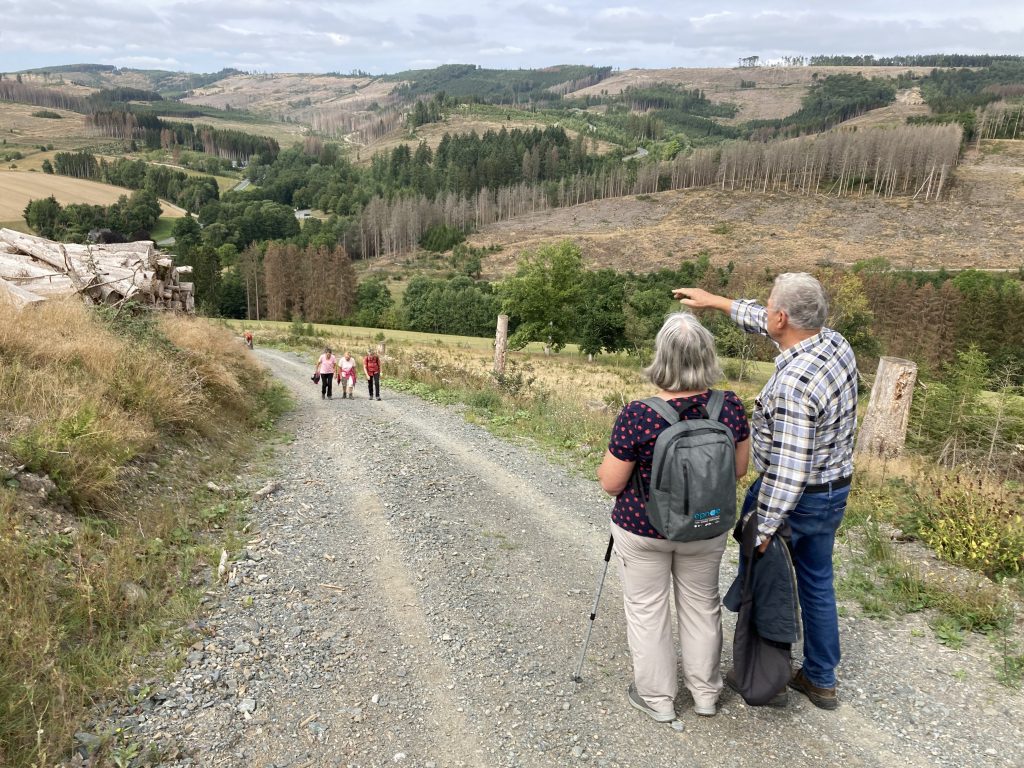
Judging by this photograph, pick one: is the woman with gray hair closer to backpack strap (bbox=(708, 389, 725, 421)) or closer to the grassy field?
backpack strap (bbox=(708, 389, 725, 421))

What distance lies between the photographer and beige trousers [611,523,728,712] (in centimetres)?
378

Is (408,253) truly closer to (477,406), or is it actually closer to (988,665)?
(477,406)

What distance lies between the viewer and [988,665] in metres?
4.29

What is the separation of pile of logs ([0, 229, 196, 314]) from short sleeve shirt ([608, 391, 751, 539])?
11594 millimetres

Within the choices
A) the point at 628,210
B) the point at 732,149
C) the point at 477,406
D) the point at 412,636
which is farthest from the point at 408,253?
the point at 412,636

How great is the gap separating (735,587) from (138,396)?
8.28 m

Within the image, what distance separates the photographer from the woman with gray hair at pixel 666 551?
352cm

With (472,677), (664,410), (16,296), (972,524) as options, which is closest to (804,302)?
(664,410)

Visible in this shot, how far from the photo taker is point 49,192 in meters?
113

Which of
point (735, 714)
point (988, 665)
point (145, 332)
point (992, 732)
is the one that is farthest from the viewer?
point (145, 332)

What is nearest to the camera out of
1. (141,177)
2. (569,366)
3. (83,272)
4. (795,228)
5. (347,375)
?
(83,272)

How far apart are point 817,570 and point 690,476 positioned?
4.09 feet

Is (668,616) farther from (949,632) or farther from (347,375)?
(347,375)

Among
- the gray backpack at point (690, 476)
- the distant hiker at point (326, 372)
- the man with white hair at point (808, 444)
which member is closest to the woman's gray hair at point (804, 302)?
the man with white hair at point (808, 444)
